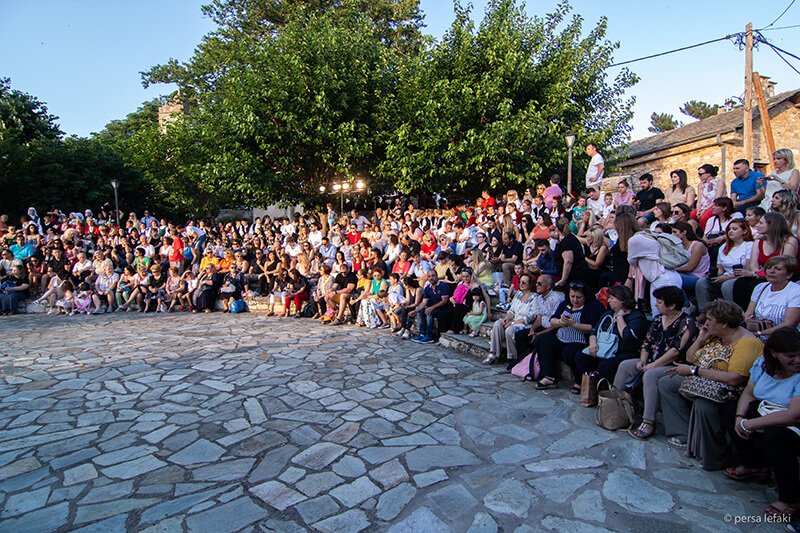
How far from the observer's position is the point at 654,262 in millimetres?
5410

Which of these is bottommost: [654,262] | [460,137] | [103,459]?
[103,459]

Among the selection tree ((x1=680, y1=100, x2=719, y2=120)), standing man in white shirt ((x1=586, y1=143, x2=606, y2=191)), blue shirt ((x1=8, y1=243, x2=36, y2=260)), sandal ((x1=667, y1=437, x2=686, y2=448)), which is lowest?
sandal ((x1=667, y1=437, x2=686, y2=448))

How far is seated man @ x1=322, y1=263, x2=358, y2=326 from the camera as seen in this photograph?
10641 millimetres

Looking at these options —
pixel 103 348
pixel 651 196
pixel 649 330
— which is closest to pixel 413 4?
pixel 651 196

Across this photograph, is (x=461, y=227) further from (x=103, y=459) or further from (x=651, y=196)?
(x=103, y=459)

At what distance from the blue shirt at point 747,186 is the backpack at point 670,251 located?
8.20ft

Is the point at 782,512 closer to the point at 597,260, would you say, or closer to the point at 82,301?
the point at 597,260

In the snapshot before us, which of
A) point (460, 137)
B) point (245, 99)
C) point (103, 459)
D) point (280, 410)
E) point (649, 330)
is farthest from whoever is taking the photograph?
point (245, 99)

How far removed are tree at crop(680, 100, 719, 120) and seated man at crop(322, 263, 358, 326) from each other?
44430 mm

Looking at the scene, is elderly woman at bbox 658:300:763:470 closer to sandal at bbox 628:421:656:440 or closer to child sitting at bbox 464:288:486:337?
sandal at bbox 628:421:656:440

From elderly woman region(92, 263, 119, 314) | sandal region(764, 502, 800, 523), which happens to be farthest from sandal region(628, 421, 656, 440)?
elderly woman region(92, 263, 119, 314)

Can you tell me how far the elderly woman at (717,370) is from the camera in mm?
3688

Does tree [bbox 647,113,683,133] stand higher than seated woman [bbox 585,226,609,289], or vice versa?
tree [bbox 647,113,683,133]

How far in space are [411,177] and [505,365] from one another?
9.80 m
